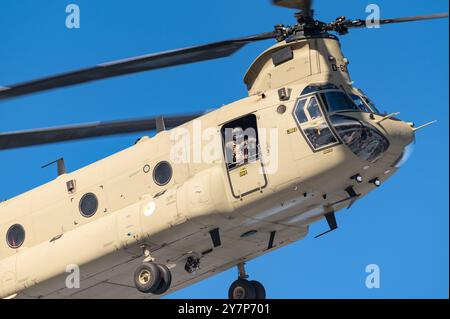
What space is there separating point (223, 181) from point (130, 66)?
3339 millimetres

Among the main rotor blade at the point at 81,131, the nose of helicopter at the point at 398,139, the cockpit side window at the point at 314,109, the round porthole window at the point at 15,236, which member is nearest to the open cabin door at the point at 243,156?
the cockpit side window at the point at 314,109

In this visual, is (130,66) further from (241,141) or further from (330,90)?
(330,90)

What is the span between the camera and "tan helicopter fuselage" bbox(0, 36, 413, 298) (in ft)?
65.2

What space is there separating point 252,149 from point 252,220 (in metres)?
1.62

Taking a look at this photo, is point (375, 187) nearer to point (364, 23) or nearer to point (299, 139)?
point (299, 139)

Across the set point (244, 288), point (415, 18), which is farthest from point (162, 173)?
point (415, 18)

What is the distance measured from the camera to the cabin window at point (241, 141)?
2020 centimetres

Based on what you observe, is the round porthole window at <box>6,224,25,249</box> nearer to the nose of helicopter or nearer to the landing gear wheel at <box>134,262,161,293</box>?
the landing gear wheel at <box>134,262,161,293</box>

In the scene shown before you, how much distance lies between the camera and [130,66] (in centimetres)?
2061

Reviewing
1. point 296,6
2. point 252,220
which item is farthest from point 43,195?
point 296,6

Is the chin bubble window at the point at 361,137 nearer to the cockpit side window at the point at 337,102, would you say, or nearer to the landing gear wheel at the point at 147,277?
the cockpit side window at the point at 337,102

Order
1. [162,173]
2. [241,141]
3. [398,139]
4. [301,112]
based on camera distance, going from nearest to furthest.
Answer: [301,112], [398,139], [241,141], [162,173]

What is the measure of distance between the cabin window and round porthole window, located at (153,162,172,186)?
5.64 ft

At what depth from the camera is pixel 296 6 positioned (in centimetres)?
2030
